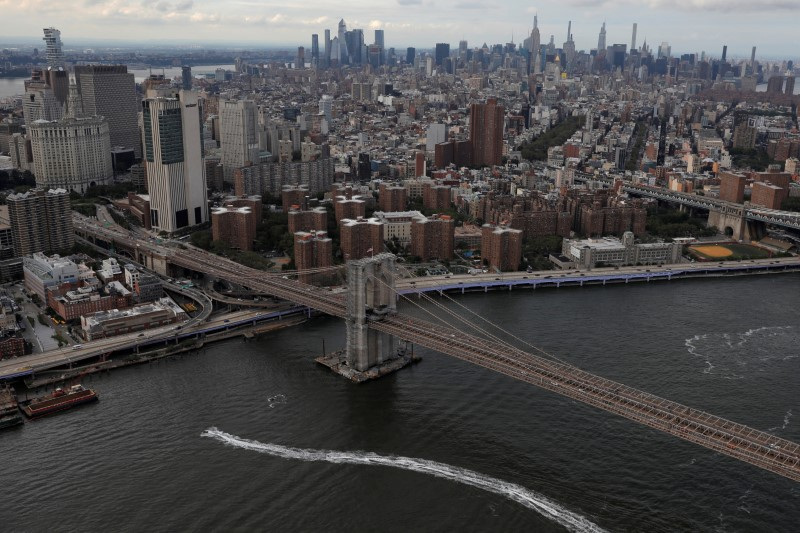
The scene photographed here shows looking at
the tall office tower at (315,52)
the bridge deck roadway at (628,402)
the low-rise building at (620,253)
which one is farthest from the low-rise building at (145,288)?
the tall office tower at (315,52)

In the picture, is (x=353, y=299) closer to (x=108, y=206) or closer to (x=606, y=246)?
(x=606, y=246)

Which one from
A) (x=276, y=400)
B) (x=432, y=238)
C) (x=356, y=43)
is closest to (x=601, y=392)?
(x=276, y=400)

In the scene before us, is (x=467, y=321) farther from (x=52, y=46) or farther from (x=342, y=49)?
(x=342, y=49)

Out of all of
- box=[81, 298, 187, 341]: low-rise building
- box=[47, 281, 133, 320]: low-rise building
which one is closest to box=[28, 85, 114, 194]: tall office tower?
box=[47, 281, 133, 320]: low-rise building

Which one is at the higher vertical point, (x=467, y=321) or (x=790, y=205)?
(x=790, y=205)

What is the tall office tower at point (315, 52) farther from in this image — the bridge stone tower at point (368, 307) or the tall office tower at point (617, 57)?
the bridge stone tower at point (368, 307)

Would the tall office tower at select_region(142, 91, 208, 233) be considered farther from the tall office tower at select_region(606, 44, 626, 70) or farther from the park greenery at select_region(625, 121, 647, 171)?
the tall office tower at select_region(606, 44, 626, 70)
